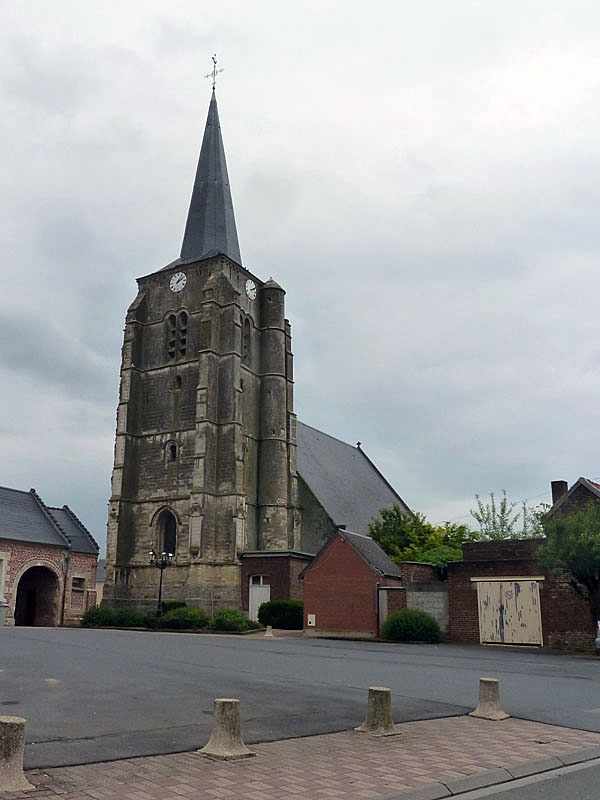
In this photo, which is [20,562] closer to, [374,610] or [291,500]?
[291,500]

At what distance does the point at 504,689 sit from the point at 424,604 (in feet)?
49.2

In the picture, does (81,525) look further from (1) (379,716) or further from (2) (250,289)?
(1) (379,716)

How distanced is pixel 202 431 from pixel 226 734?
35.8m

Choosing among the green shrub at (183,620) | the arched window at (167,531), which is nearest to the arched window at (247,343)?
the arched window at (167,531)

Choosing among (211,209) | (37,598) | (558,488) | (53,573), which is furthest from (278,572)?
(211,209)

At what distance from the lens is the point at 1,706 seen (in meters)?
8.99

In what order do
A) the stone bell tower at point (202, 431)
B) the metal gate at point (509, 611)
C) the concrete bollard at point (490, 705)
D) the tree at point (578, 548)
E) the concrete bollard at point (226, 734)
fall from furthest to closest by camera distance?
the stone bell tower at point (202, 431) < the metal gate at point (509, 611) < the tree at point (578, 548) < the concrete bollard at point (490, 705) < the concrete bollard at point (226, 734)

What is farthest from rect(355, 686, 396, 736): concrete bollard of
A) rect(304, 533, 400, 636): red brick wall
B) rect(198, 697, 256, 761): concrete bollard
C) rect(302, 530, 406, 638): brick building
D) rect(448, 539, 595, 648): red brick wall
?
rect(304, 533, 400, 636): red brick wall

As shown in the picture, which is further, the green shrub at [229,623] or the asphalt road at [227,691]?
the green shrub at [229,623]

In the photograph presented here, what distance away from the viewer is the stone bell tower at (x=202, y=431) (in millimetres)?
41469

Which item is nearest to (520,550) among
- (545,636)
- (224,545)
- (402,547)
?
(545,636)

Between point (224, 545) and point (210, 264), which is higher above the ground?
point (210, 264)

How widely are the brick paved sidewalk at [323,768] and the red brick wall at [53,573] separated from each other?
33711 mm

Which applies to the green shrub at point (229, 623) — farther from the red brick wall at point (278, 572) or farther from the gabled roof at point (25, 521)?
the gabled roof at point (25, 521)
